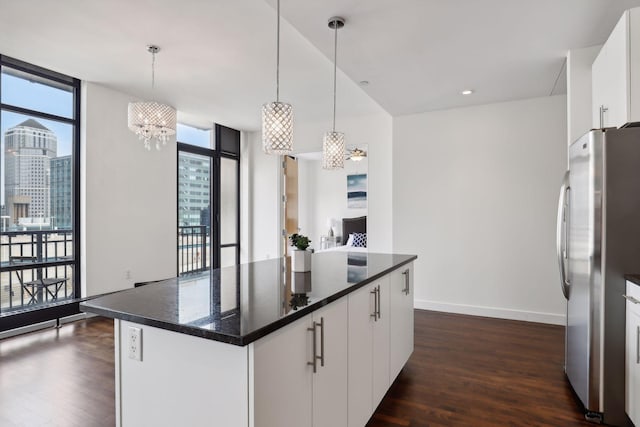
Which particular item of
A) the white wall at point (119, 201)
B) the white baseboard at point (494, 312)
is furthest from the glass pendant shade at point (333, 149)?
the white wall at point (119, 201)

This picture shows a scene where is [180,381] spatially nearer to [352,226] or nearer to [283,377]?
[283,377]

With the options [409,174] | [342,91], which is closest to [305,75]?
[342,91]

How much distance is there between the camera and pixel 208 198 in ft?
20.1

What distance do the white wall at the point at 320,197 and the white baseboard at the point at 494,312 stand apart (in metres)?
3.92

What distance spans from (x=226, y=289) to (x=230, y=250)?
4956mm

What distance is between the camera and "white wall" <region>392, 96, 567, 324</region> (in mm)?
4148

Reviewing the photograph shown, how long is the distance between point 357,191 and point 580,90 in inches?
217

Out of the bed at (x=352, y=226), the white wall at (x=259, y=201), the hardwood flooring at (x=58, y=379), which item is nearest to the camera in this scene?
the hardwood flooring at (x=58, y=379)

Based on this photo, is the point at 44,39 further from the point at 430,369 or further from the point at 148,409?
the point at 430,369

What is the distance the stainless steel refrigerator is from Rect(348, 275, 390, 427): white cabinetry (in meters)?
1.21

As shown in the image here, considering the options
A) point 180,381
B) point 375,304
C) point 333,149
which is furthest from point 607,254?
point 180,381

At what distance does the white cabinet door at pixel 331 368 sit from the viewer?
149 centimetres

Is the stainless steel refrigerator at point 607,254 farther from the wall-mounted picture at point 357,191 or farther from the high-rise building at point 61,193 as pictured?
the wall-mounted picture at point 357,191

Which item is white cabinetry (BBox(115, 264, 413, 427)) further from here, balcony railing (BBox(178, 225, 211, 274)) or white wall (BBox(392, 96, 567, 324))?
balcony railing (BBox(178, 225, 211, 274))
